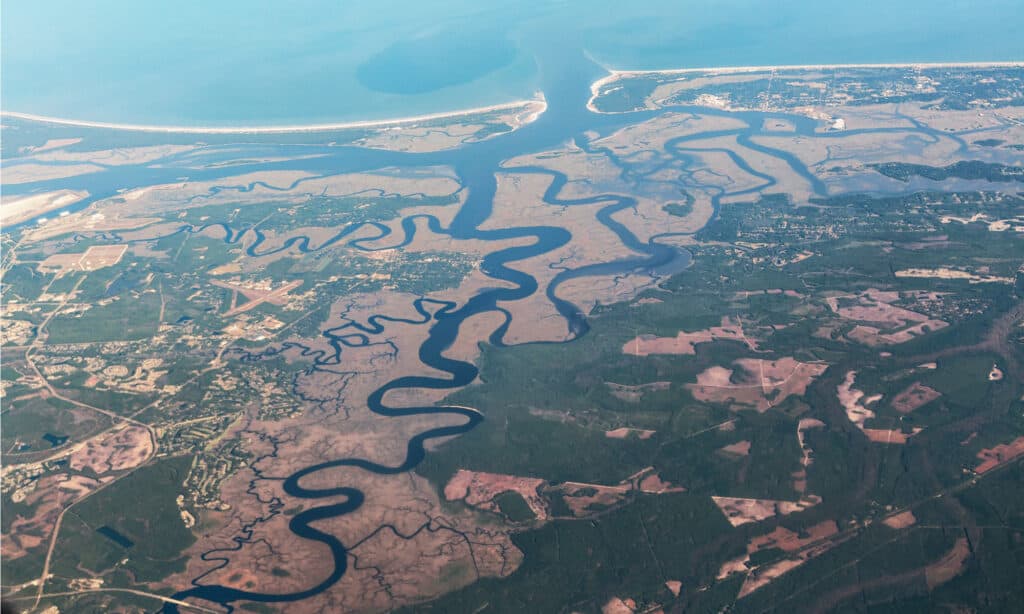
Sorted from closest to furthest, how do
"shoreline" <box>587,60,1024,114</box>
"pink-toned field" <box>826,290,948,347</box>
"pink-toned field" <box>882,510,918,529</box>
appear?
"pink-toned field" <box>882,510,918,529</box> → "pink-toned field" <box>826,290,948,347</box> → "shoreline" <box>587,60,1024,114</box>

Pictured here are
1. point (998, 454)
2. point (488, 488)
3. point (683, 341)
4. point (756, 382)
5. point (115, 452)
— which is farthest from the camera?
point (683, 341)

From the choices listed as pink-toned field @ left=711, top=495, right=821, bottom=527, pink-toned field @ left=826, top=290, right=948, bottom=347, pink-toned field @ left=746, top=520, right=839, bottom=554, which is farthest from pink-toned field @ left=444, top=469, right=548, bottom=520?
pink-toned field @ left=826, top=290, right=948, bottom=347

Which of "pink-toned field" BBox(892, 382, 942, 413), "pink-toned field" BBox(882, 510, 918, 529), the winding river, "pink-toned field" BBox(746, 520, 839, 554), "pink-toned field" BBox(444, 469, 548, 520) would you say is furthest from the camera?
"pink-toned field" BBox(892, 382, 942, 413)

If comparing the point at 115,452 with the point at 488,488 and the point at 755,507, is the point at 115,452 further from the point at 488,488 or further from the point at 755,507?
the point at 755,507

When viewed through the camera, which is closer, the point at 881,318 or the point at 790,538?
the point at 790,538

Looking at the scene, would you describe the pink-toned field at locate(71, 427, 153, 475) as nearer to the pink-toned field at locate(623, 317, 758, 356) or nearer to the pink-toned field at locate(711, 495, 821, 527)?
the pink-toned field at locate(623, 317, 758, 356)

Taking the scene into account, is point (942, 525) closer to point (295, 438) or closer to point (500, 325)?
point (500, 325)

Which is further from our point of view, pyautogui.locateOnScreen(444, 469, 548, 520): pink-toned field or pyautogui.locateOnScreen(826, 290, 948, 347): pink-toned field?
pyautogui.locateOnScreen(826, 290, 948, 347): pink-toned field

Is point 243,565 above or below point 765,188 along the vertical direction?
below

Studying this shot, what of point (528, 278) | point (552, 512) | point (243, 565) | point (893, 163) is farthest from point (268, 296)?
point (893, 163)

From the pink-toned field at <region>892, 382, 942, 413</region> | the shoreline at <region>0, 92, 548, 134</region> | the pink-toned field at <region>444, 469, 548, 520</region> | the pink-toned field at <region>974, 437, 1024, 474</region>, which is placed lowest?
the pink-toned field at <region>974, 437, 1024, 474</region>

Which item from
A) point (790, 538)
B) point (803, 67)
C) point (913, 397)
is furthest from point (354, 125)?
point (790, 538)
